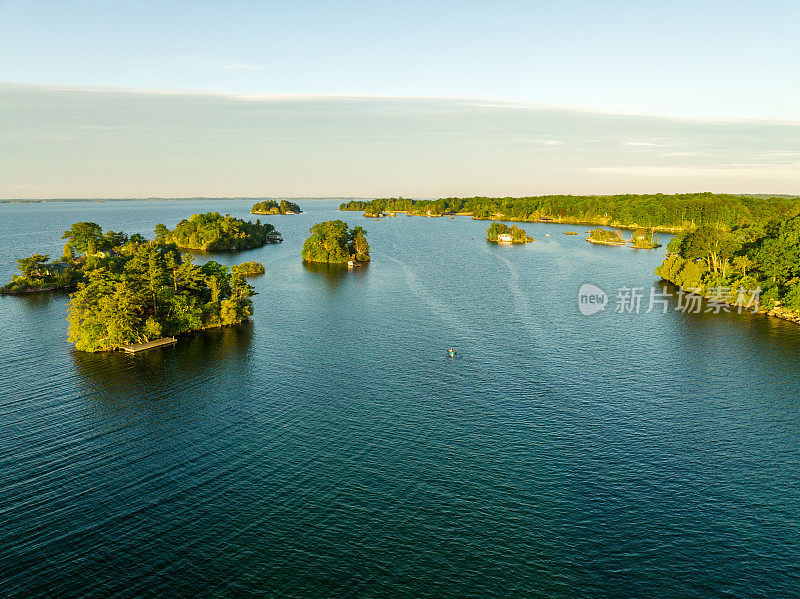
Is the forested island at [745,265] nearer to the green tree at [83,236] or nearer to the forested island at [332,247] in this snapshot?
the forested island at [332,247]

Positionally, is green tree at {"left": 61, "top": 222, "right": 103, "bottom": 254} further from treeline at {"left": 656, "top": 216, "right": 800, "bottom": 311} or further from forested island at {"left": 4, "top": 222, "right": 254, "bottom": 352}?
treeline at {"left": 656, "top": 216, "right": 800, "bottom": 311}

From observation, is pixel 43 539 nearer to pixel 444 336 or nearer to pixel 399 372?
pixel 399 372

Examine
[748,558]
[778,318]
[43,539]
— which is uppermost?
[778,318]

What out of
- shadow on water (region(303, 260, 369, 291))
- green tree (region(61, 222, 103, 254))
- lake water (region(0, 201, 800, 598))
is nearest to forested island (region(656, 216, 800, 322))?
lake water (region(0, 201, 800, 598))

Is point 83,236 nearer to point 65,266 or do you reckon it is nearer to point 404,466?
point 65,266

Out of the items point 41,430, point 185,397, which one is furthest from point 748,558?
point 41,430

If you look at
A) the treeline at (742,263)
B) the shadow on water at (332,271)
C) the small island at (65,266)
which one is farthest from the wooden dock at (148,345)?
the treeline at (742,263)
